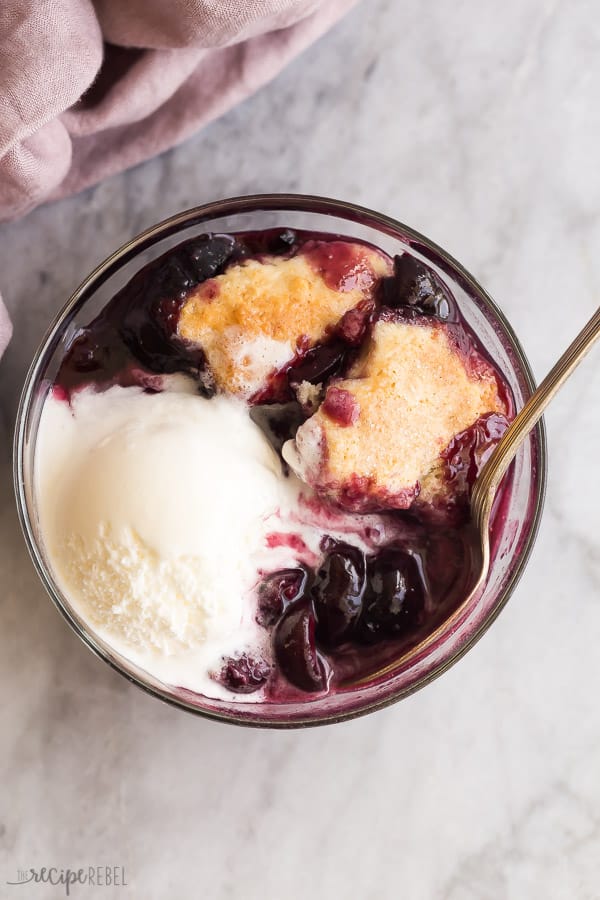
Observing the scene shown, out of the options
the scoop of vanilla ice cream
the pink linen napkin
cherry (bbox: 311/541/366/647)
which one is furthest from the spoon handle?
the pink linen napkin

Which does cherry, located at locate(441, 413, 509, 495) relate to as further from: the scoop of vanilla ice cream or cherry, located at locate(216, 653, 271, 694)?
cherry, located at locate(216, 653, 271, 694)

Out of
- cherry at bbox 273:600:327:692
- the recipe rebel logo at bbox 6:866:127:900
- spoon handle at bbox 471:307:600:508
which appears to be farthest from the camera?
the recipe rebel logo at bbox 6:866:127:900

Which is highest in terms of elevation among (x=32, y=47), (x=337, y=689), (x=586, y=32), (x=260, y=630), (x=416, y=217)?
(x=586, y=32)

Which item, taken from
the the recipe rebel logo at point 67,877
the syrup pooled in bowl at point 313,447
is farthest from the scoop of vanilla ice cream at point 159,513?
the the recipe rebel logo at point 67,877

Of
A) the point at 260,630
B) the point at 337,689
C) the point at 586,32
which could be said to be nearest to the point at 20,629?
the point at 260,630

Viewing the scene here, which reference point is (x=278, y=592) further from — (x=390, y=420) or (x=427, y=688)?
(x=427, y=688)

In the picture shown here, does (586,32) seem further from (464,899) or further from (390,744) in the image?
(464,899)

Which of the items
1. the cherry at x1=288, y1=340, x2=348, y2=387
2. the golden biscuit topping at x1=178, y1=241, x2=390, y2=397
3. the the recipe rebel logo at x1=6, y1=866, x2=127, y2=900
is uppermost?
the golden biscuit topping at x1=178, y1=241, x2=390, y2=397
